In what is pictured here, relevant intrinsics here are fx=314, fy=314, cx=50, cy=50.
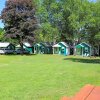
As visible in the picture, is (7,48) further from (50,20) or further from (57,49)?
(50,20)

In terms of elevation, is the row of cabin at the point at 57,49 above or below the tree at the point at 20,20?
below

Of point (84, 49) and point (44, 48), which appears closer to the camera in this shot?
point (84, 49)

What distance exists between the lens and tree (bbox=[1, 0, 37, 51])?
60.9m

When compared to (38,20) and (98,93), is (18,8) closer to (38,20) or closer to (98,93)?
(38,20)

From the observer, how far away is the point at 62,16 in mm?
66750

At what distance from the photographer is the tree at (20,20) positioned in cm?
6091

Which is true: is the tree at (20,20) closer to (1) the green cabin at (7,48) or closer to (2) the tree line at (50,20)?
(2) the tree line at (50,20)

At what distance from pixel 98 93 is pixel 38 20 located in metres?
62.8

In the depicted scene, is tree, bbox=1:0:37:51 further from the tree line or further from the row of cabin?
the row of cabin

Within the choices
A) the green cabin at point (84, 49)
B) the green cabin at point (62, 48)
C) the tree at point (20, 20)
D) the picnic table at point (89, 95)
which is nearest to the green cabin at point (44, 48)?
the green cabin at point (62, 48)

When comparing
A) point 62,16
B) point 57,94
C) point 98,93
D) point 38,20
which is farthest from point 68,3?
point 98,93

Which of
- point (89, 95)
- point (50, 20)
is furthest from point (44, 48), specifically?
point (89, 95)

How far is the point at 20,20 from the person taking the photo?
6184 centimetres

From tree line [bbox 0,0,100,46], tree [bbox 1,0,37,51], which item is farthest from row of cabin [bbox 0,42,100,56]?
tree [bbox 1,0,37,51]
